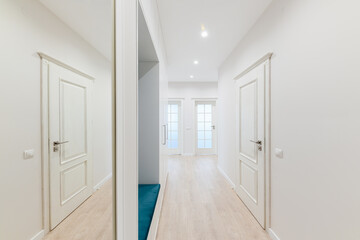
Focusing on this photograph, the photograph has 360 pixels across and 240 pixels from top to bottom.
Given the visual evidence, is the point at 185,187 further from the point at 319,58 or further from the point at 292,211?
the point at 319,58

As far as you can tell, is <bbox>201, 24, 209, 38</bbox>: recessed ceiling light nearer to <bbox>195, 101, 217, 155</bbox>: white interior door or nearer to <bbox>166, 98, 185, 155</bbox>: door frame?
<bbox>166, 98, 185, 155</bbox>: door frame

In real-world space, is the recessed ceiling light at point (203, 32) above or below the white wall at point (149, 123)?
above

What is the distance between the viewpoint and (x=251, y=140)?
2.36 metres

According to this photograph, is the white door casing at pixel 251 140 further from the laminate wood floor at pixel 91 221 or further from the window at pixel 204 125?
the window at pixel 204 125

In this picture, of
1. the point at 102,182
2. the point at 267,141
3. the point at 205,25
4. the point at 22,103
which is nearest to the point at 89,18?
the point at 22,103

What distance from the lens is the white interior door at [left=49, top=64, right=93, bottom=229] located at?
1.31 feet

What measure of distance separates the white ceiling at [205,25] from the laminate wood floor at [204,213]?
2655mm

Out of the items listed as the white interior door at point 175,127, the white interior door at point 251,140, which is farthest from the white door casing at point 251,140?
the white interior door at point 175,127

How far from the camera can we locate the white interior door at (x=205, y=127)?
242 inches

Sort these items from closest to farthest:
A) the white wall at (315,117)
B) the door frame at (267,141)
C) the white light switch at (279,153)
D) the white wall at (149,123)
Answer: the white wall at (315,117)
the white light switch at (279,153)
the door frame at (267,141)
the white wall at (149,123)

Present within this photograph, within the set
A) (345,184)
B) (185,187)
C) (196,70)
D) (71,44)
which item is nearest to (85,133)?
(71,44)

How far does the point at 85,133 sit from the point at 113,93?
0.83 feet

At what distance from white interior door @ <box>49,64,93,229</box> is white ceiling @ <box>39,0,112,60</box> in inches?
5.0

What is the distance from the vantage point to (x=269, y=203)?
6.29ft
